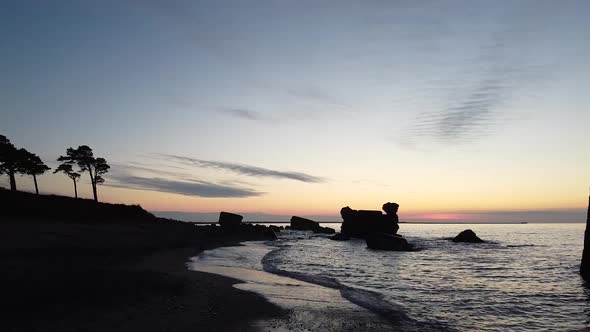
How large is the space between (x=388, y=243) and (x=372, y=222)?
39.0m

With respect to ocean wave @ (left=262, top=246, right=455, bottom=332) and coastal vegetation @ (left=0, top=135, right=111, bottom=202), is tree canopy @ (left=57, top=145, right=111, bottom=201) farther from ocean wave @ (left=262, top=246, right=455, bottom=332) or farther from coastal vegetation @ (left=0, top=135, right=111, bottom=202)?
ocean wave @ (left=262, top=246, right=455, bottom=332)

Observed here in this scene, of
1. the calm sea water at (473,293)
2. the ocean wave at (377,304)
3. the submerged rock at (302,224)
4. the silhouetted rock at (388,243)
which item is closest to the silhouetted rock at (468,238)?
the silhouetted rock at (388,243)

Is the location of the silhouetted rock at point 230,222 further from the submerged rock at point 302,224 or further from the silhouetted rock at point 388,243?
the submerged rock at point 302,224

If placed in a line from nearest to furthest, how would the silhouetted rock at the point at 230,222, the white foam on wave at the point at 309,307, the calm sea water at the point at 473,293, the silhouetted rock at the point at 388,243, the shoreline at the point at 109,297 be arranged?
the shoreline at the point at 109,297
the white foam on wave at the point at 309,307
the calm sea water at the point at 473,293
the silhouetted rock at the point at 388,243
the silhouetted rock at the point at 230,222

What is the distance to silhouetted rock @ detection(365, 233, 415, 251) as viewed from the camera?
2301 inches

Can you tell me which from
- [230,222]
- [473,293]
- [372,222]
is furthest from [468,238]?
[473,293]

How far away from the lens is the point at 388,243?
195 ft

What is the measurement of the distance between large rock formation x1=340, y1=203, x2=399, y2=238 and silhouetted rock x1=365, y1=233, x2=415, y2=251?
3364 cm

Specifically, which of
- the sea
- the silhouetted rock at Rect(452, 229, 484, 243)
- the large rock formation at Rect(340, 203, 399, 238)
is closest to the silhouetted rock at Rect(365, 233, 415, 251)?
the sea

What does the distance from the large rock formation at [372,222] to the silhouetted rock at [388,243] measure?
33644 millimetres

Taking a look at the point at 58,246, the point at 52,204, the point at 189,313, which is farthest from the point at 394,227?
the point at 189,313

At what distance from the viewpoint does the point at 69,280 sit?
1477 cm

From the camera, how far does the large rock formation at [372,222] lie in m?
96.8

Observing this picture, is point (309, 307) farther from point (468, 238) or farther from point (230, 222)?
point (468, 238)
